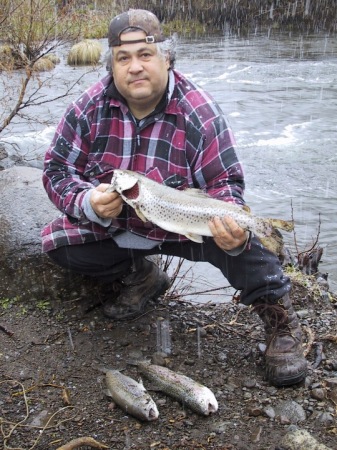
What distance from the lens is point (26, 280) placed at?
4902mm

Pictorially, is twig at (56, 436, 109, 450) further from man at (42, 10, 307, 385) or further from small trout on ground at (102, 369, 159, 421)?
man at (42, 10, 307, 385)

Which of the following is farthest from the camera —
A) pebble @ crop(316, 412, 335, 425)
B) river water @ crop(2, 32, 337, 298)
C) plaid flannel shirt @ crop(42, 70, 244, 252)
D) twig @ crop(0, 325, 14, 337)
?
river water @ crop(2, 32, 337, 298)

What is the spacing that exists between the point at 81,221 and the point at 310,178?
7179mm

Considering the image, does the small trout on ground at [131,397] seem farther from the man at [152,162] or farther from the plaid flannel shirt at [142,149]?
the plaid flannel shirt at [142,149]

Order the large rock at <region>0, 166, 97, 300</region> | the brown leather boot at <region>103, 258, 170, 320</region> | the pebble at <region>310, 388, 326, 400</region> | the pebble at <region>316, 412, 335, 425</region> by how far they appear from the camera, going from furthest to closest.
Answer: the large rock at <region>0, 166, 97, 300</region> < the brown leather boot at <region>103, 258, 170, 320</region> < the pebble at <region>310, 388, 326, 400</region> < the pebble at <region>316, 412, 335, 425</region>

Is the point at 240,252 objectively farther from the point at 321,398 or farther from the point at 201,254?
the point at 321,398

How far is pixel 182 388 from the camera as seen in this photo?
12.1 feet

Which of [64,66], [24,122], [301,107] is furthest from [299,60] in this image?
[24,122]

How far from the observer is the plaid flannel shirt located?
3.97 meters

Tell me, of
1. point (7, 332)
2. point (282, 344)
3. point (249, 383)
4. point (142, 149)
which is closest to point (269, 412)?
point (249, 383)

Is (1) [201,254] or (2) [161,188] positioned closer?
(2) [161,188]

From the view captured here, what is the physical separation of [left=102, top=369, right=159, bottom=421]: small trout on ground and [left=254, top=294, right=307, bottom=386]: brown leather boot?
0.89 meters

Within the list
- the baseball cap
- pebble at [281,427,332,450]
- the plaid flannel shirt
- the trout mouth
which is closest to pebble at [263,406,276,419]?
pebble at [281,427,332,450]

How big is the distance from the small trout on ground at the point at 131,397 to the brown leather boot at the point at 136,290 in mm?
894
